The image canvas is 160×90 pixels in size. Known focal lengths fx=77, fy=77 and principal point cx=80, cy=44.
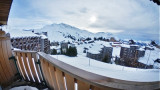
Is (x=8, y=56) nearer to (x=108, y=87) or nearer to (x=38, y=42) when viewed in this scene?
(x=108, y=87)

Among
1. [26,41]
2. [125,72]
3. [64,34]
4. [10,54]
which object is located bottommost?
[125,72]

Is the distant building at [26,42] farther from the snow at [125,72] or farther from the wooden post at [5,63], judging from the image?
the wooden post at [5,63]

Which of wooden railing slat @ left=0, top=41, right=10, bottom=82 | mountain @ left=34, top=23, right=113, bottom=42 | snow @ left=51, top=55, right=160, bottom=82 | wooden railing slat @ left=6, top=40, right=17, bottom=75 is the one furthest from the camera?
mountain @ left=34, top=23, right=113, bottom=42

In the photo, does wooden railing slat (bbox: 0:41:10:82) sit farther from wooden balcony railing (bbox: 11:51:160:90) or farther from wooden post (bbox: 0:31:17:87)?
wooden balcony railing (bbox: 11:51:160:90)

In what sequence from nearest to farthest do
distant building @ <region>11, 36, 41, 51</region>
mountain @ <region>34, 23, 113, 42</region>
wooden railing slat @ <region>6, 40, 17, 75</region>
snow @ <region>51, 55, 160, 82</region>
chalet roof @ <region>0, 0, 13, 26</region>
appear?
snow @ <region>51, 55, 160, 82</region>
wooden railing slat @ <region>6, 40, 17, 75</region>
chalet roof @ <region>0, 0, 13, 26</region>
distant building @ <region>11, 36, 41, 51</region>
mountain @ <region>34, 23, 113, 42</region>

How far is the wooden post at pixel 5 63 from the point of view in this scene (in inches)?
50.7

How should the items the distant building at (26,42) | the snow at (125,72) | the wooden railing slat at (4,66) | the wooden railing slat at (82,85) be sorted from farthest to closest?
the distant building at (26,42) → the wooden railing slat at (4,66) → the snow at (125,72) → the wooden railing slat at (82,85)

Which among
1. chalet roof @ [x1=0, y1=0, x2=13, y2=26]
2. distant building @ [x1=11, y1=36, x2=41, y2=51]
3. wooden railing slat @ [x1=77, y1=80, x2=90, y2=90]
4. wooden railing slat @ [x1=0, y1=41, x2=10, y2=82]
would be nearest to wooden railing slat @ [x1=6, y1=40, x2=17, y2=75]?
wooden railing slat @ [x1=0, y1=41, x2=10, y2=82]

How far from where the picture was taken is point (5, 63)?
4.42 feet

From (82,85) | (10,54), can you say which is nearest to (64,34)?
(10,54)

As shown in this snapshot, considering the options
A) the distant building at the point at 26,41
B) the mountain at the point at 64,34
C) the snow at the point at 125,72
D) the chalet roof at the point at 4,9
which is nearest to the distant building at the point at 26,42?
the distant building at the point at 26,41

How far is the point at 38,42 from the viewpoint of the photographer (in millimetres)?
12977

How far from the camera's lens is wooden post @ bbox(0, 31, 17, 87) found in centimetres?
129

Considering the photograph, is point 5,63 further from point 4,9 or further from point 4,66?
point 4,9
